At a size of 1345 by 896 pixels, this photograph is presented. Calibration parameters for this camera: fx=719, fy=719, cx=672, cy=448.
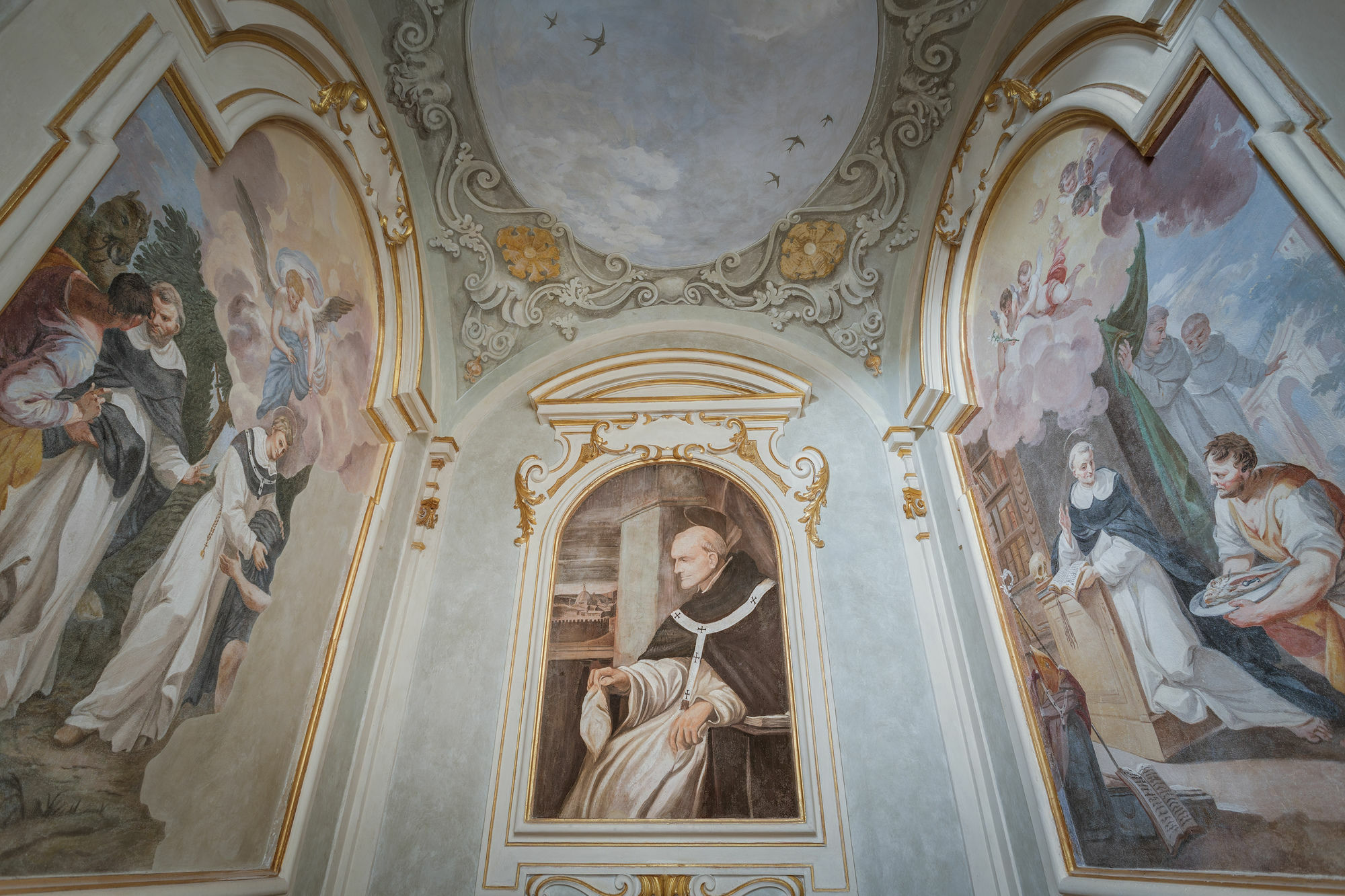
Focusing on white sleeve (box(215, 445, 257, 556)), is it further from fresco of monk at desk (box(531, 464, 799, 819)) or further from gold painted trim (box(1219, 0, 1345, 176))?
gold painted trim (box(1219, 0, 1345, 176))

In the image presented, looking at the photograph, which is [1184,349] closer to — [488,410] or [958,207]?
[958,207]

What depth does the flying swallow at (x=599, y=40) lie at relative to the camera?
5.36 m

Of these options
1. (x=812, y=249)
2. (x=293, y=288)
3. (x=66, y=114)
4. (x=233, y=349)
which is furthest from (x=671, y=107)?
(x=66, y=114)

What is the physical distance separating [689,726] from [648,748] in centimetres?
31

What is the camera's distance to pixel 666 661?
512 cm

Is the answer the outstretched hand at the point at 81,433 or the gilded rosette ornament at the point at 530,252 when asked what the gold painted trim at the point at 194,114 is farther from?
the gilded rosette ornament at the point at 530,252

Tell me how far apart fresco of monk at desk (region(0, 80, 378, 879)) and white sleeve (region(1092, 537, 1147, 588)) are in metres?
4.33

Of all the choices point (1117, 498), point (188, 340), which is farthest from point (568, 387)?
point (1117, 498)

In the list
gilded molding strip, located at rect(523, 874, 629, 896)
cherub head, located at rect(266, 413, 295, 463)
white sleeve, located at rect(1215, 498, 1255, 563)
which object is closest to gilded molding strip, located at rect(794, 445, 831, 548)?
gilded molding strip, located at rect(523, 874, 629, 896)

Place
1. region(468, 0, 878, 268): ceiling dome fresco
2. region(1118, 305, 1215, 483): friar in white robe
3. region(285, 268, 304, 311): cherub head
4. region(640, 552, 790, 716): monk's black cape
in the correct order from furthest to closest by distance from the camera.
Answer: region(468, 0, 878, 268): ceiling dome fresco → region(640, 552, 790, 716): monk's black cape → region(285, 268, 304, 311): cherub head → region(1118, 305, 1215, 483): friar in white robe

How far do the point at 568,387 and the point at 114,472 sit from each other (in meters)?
3.95

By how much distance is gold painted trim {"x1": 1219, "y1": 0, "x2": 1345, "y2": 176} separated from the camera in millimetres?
2420

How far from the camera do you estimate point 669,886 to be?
4285mm

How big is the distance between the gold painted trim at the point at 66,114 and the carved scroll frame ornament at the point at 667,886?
13.7 ft
